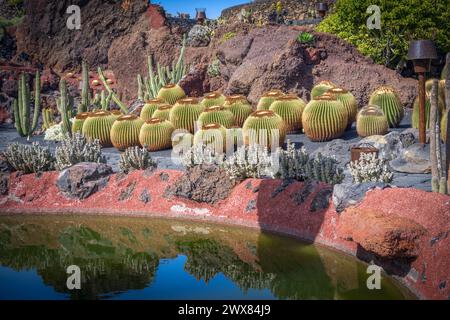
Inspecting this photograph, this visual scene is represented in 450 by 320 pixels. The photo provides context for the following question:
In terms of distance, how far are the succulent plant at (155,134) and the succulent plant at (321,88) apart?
330cm

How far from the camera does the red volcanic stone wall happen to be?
539 cm

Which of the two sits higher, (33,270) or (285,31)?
(285,31)

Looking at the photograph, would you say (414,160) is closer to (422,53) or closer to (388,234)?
(422,53)

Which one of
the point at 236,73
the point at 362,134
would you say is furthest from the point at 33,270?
the point at 236,73

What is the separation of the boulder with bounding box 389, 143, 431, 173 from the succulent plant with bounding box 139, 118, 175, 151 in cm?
457

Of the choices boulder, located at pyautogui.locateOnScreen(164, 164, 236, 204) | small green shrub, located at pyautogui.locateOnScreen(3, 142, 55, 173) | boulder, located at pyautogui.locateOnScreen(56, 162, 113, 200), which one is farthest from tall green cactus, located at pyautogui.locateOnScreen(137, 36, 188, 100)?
boulder, located at pyautogui.locateOnScreen(164, 164, 236, 204)

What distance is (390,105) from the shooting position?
12.1 meters

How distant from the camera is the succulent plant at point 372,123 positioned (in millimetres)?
11180

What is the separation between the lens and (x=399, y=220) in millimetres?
5648

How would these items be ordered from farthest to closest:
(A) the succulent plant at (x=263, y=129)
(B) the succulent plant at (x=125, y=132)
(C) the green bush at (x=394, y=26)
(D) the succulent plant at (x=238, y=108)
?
(C) the green bush at (x=394, y=26), (D) the succulent plant at (x=238, y=108), (B) the succulent plant at (x=125, y=132), (A) the succulent plant at (x=263, y=129)

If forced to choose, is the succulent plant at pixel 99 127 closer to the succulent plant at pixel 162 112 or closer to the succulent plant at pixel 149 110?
the succulent plant at pixel 149 110

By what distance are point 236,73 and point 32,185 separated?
265 inches

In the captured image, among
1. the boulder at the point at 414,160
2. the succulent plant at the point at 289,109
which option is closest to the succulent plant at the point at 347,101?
the succulent plant at the point at 289,109
